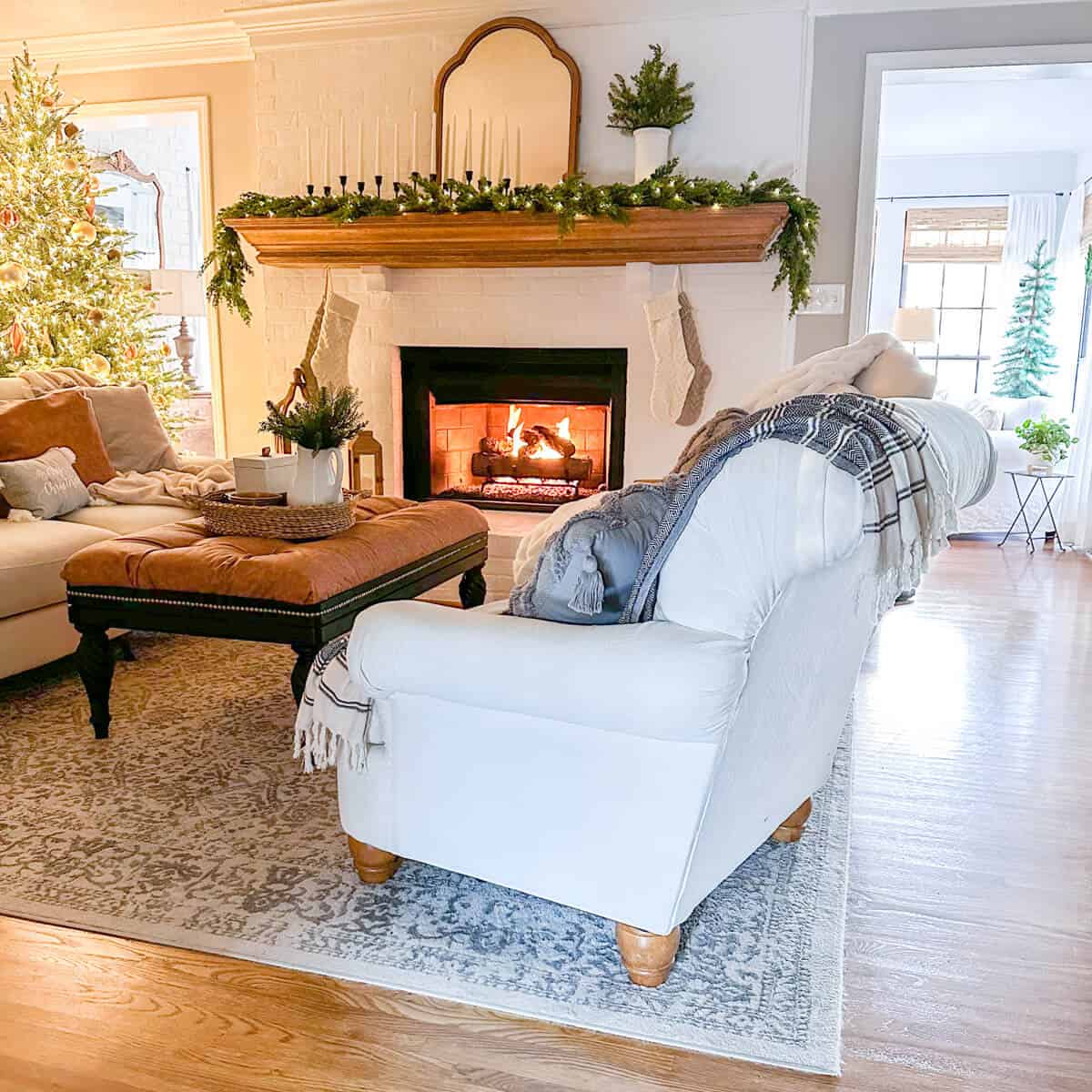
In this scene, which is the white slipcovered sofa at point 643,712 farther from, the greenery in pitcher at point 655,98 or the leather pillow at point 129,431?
the greenery in pitcher at point 655,98

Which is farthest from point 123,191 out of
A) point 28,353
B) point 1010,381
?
point 1010,381

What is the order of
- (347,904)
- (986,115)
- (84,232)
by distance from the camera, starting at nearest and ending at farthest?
(347,904)
(84,232)
(986,115)

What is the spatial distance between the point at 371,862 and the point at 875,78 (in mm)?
4042

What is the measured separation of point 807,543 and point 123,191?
8.44 m

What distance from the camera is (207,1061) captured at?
151 cm

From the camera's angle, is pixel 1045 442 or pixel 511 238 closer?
pixel 511 238

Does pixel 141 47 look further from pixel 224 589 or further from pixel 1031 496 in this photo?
pixel 1031 496

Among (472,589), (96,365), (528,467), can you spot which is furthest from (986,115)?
(96,365)

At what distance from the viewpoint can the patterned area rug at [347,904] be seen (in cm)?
165

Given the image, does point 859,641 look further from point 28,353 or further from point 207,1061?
point 28,353

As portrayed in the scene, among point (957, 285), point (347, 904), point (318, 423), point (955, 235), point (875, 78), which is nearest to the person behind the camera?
point (347, 904)

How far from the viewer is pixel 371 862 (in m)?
1.98

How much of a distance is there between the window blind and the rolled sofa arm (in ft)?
26.7

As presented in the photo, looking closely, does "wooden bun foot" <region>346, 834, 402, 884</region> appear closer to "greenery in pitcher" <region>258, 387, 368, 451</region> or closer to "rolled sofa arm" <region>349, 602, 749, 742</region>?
"rolled sofa arm" <region>349, 602, 749, 742</region>
